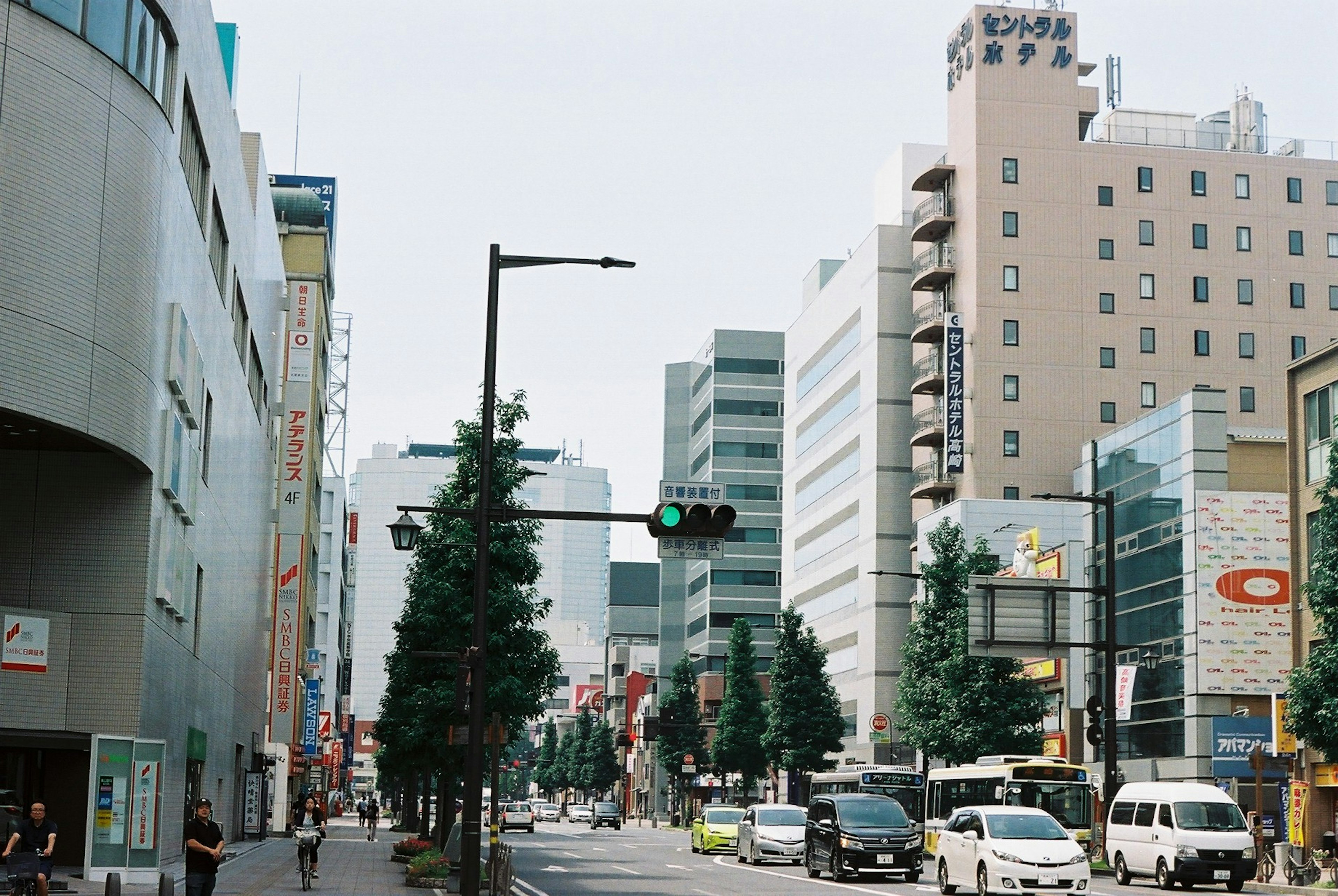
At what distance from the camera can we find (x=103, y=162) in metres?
29.1

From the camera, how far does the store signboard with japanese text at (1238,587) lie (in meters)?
60.0

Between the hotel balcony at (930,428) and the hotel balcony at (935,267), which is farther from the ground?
the hotel balcony at (935,267)

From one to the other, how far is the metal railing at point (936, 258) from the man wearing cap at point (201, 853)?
72.1 m

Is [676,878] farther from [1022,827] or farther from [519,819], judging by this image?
[519,819]

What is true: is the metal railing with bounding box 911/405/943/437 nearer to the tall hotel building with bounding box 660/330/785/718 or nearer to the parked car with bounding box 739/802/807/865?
the parked car with bounding box 739/802/807/865

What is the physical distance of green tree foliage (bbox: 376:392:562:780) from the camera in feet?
134

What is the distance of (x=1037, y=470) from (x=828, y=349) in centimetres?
2649

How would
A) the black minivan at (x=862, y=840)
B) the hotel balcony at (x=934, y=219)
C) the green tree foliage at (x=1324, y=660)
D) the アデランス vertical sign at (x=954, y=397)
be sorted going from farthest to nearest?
the hotel balcony at (x=934, y=219) → the アデランス vertical sign at (x=954, y=397) → the green tree foliage at (x=1324, y=660) → the black minivan at (x=862, y=840)

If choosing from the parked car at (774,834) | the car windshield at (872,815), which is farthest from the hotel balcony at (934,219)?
Result: the car windshield at (872,815)

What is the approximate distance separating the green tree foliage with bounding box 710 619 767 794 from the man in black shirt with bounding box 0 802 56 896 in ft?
247

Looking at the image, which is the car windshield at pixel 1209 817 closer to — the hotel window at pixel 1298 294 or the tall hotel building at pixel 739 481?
the hotel window at pixel 1298 294

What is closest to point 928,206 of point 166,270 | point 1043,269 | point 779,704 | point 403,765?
point 1043,269

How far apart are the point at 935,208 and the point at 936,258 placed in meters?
2.73

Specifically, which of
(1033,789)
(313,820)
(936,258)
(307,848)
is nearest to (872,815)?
(1033,789)
